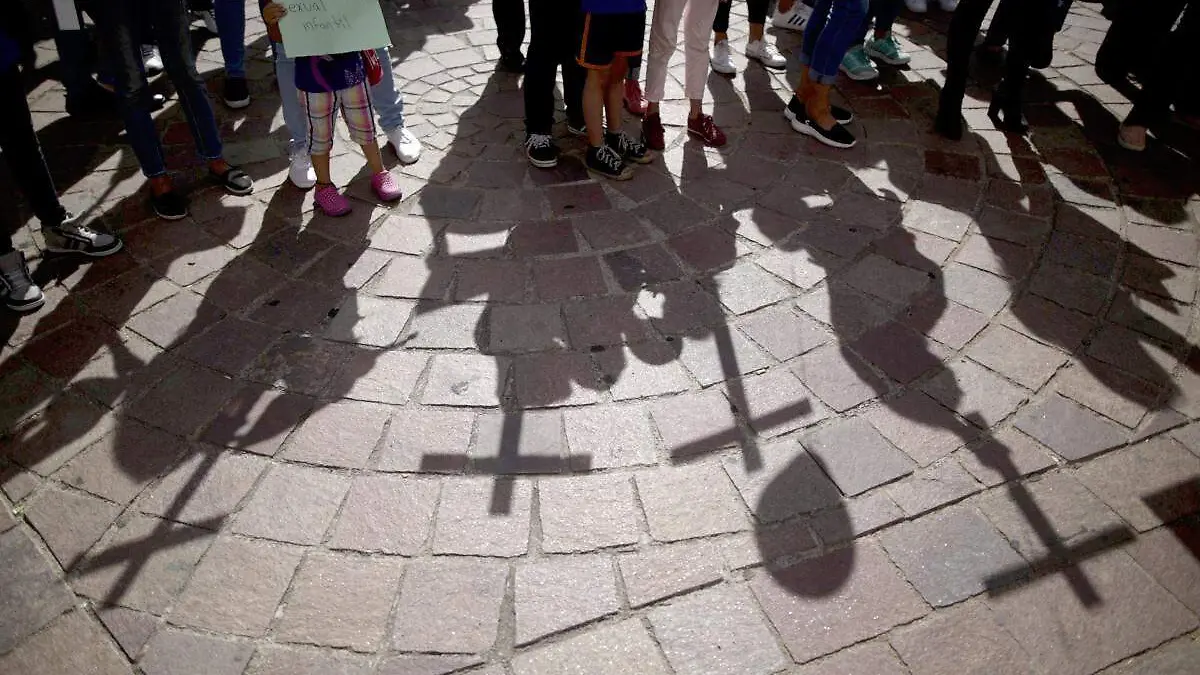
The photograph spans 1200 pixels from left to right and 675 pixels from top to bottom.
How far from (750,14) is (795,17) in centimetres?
84

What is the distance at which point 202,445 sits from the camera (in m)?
2.81

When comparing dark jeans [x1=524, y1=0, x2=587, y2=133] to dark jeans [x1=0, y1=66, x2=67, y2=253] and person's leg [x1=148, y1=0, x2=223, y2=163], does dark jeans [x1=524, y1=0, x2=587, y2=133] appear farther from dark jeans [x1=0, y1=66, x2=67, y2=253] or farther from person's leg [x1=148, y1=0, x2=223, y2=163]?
dark jeans [x1=0, y1=66, x2=67, y2=253]

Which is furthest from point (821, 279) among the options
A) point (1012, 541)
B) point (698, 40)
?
point (698, 40)

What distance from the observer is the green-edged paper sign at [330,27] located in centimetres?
344

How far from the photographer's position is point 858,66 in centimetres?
557

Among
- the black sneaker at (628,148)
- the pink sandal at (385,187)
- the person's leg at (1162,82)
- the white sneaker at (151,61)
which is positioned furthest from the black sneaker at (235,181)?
the person's leg at (1162,82)

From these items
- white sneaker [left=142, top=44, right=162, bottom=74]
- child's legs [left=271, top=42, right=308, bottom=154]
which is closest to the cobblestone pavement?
child's legs [left=271, top=42, right=308, bottom=154]

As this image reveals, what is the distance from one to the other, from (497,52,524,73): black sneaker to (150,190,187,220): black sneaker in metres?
2.66

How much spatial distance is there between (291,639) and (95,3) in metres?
3.22

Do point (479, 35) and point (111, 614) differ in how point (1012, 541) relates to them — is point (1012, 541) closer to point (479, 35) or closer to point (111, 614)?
point (111, 614)

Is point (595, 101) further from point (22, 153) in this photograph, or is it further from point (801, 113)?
point (22, 153)

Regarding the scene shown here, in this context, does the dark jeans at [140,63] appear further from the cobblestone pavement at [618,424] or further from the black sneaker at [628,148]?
the black sneaker at [628,148]

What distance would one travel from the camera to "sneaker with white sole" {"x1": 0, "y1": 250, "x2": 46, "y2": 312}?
132 inches


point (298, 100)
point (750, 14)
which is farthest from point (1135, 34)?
point (298, 100)
